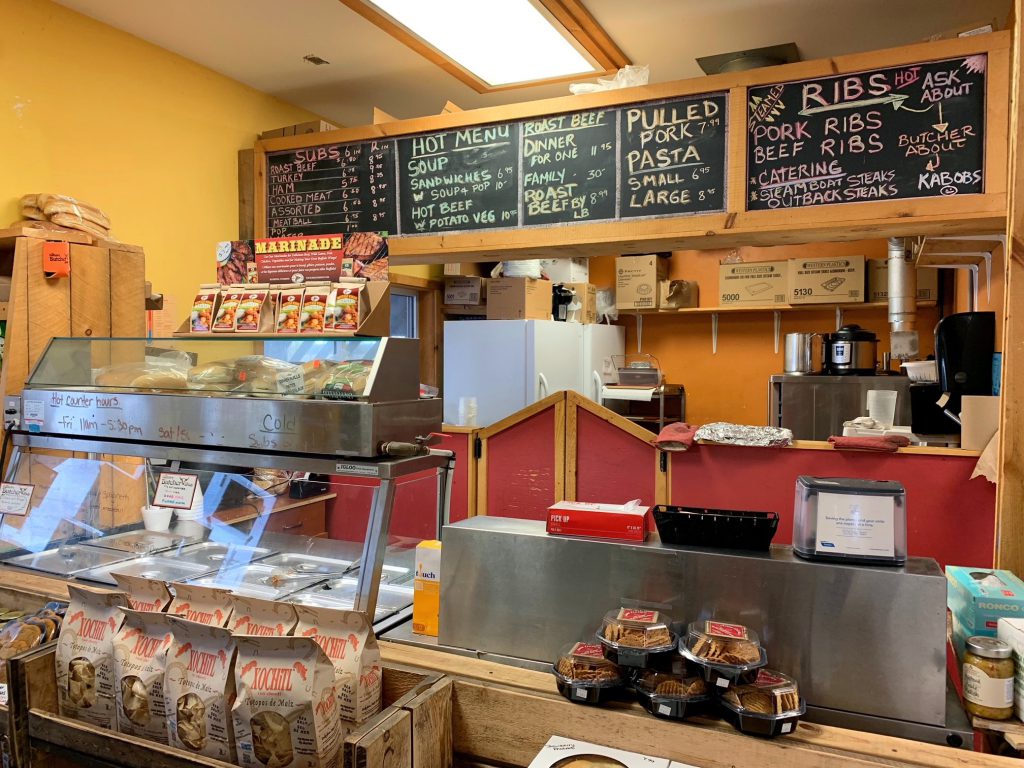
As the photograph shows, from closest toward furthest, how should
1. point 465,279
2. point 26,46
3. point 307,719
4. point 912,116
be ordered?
1. point 307,719
2. point 912,116
3. point 26,46
4. point 465,279

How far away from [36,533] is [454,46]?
2.52m

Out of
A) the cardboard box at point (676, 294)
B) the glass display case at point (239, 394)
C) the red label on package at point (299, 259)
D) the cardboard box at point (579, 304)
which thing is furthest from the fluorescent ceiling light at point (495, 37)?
the cardboard box at point (676, 294)

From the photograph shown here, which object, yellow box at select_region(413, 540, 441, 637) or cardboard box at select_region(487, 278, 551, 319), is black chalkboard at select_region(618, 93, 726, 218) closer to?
yellow box at select_region(413, 540, 441, 637)

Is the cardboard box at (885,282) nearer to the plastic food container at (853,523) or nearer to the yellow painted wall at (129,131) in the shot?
the yellow painted wall at (129,131)

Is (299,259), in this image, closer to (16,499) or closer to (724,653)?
(16,499)

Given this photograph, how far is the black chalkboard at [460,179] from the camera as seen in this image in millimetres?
3381

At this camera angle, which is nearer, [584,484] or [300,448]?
[300,448]

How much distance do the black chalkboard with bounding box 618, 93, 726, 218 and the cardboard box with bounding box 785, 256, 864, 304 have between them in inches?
115

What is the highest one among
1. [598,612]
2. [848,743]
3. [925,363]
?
[925,363]

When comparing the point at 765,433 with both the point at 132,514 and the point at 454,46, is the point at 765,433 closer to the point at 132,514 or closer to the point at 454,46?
the point at 454,46

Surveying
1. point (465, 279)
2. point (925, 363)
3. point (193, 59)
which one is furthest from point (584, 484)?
point (193, 59)

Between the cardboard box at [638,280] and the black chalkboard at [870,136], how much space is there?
10.4ft

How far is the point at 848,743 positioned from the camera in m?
1.25

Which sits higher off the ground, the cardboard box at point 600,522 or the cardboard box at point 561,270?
the cardboard box at point 561,270
